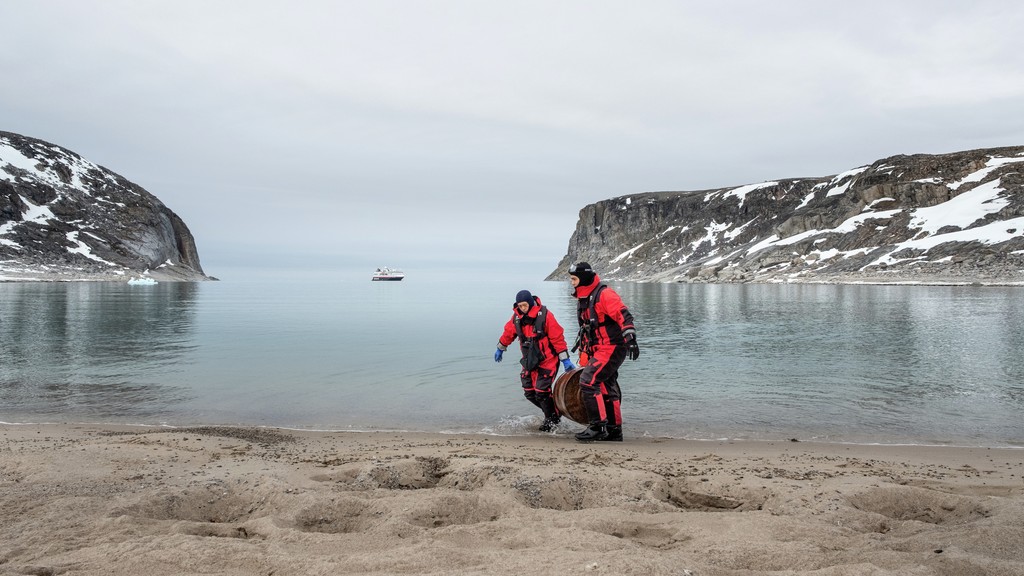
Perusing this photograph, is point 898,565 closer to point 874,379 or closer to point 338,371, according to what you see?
point 874,379

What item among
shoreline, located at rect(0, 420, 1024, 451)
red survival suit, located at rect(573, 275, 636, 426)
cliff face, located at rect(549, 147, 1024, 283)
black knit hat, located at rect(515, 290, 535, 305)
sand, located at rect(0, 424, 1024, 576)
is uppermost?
cliff face, located at rect(549, 147, 1024, 283)

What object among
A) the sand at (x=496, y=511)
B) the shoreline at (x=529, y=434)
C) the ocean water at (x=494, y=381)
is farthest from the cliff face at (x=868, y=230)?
the sand at (x=496, y=511)

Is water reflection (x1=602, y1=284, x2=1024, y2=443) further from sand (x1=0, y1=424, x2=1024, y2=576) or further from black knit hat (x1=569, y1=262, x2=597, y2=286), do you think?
black knit hat (x1=569, y1=262, x2=597, y2=286)

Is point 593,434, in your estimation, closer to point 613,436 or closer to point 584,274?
point 613,436

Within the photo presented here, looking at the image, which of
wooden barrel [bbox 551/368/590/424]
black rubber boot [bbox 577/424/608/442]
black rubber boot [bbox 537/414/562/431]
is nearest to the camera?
black rubber boot [bbox 577/424/608/442]

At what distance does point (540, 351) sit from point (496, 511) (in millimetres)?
5165

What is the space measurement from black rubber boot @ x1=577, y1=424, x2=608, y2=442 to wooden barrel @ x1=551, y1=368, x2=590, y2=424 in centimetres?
28

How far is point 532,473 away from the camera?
5.86 metres

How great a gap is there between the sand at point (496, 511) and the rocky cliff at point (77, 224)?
476 ft

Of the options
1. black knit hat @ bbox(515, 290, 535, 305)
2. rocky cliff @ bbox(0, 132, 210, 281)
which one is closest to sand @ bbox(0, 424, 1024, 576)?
black knit hat @ bbox(515, 290, 535, 305)

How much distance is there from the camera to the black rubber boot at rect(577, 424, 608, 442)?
8.97 metres

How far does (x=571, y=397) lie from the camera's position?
9609mm

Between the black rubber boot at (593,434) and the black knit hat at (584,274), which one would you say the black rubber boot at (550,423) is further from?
the black knit hat at (584,274)

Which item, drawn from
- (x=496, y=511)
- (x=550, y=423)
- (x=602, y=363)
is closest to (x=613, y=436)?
(x=602, y=363)
